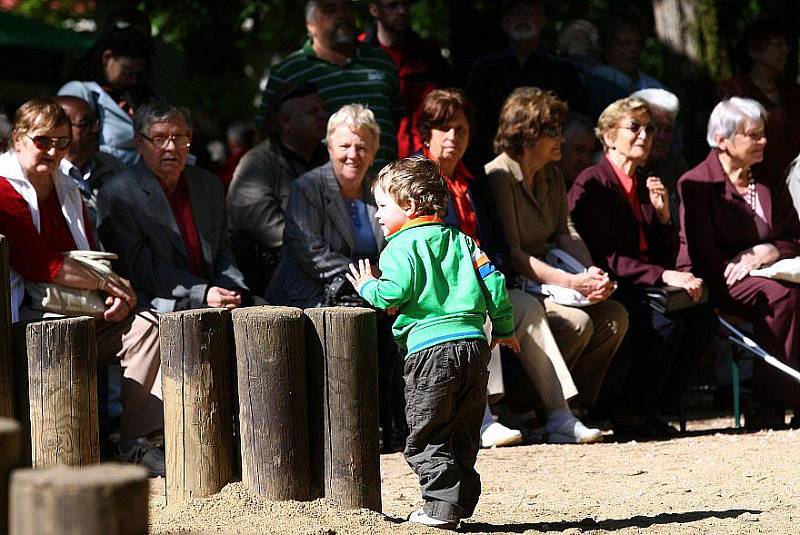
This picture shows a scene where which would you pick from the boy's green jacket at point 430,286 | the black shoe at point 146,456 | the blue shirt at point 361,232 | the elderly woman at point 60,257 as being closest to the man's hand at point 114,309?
the elderly woman at point 60,257

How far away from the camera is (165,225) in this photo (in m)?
7.15

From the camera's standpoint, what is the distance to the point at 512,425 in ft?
26.7

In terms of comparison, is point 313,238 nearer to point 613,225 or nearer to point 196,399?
point 613,225

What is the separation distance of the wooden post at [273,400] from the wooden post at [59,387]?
591 millimetres

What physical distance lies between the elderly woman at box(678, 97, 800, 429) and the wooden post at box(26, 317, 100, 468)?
435 cm

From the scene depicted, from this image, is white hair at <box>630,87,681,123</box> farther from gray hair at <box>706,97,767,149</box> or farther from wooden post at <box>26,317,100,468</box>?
wooden post at <box>26,317,100,468</box>

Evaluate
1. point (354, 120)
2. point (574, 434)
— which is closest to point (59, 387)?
point (354, 120)

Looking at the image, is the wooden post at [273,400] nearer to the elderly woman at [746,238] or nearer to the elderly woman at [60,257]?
the elderly woman at [60,257]

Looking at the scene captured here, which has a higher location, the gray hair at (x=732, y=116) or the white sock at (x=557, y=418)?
the gray hair at (x=732, y=116)

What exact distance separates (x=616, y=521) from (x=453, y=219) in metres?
2.52

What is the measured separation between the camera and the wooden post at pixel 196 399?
5035mm

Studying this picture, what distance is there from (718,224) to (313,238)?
2576 mm

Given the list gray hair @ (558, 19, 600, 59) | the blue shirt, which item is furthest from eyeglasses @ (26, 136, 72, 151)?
gray hair @ (558, 19, 600, 59)

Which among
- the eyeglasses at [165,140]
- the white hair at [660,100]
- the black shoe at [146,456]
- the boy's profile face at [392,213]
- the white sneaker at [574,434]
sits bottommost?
the white sneaker at [574,434]
